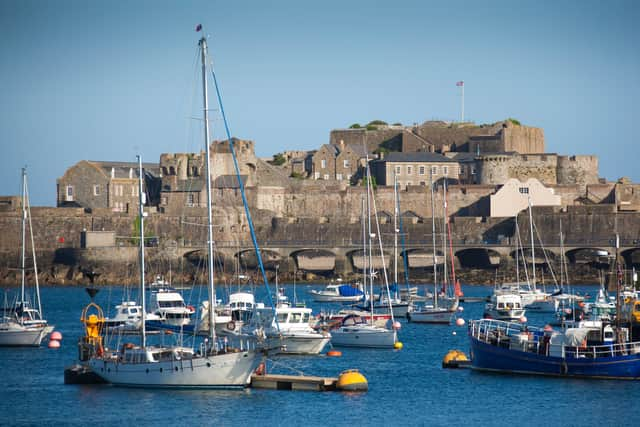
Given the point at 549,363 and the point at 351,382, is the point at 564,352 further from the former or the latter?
the point at 351,382

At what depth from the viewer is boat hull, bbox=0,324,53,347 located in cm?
4297

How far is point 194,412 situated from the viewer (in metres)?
30.2

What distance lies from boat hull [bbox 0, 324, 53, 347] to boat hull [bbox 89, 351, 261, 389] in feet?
36.9

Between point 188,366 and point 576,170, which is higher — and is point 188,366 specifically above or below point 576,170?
below

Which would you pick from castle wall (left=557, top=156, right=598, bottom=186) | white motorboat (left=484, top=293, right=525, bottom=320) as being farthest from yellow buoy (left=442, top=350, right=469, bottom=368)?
castle wall (left=557, top=156, right=598, bottom=186)

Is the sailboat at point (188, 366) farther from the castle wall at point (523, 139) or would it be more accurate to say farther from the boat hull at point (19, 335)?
the castle wall at point (523, 139)

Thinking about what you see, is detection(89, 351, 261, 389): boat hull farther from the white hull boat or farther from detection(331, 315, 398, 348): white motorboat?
the white hull boat

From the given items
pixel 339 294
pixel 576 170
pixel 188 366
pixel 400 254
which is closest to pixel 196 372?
pixel 188 366

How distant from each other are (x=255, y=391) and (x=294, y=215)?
58687 mm

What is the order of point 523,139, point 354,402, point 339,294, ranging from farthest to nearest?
point 523,139, point 339,294, point 354,402

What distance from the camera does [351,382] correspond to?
109 ft

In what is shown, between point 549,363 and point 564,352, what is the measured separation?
501 millimetres

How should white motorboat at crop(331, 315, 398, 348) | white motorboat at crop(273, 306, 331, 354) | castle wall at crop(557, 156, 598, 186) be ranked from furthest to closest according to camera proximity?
castle wall at crop(557, 156, 598, 186) < white motorboat at crop(331, 315, 398, 348) < white motorboat at crop(273, 306, 331, 354)

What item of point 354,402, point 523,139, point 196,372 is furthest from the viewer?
point 523,139
